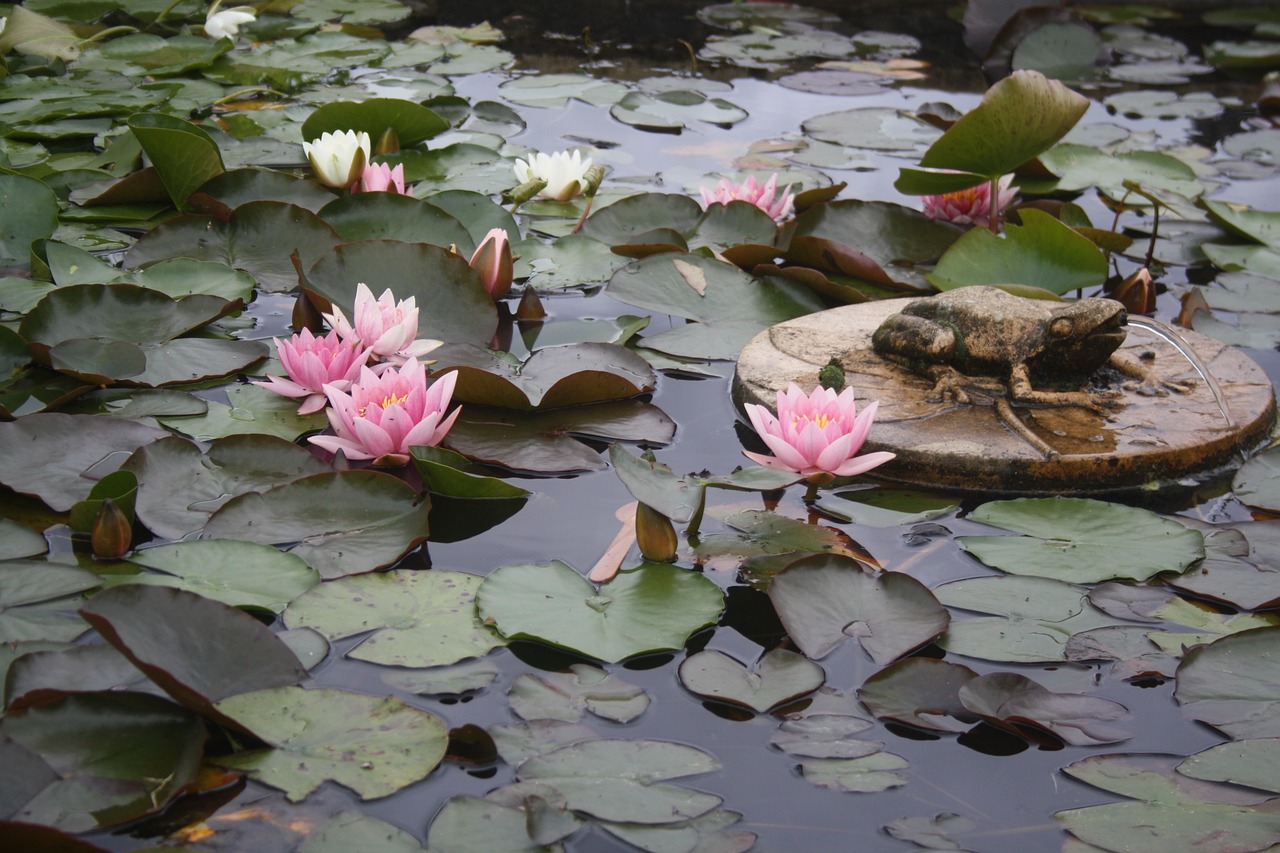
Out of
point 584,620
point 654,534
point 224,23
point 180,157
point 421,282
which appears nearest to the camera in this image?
point 584,620

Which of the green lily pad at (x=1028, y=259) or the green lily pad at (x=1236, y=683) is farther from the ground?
the green lily pad at (x=1028, y=259)

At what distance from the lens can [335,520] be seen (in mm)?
1984

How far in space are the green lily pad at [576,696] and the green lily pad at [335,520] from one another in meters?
0.41

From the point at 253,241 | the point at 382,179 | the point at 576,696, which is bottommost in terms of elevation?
the point at 576,696

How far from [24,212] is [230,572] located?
176 cm

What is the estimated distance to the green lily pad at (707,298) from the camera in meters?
2.89

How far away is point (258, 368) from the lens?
2.58 meters

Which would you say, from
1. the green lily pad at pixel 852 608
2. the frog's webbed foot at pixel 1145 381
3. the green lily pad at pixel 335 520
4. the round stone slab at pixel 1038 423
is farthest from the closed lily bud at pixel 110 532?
the frog's webbed foot at pixel 1145 381

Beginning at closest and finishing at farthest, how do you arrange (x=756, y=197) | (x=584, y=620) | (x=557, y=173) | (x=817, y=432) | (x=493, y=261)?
(x=584, y=620)
(x=817, y=432)
(x=493, y=261)
(x=756, y=197)
(x=557, y=173)

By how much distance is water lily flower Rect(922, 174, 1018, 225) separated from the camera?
3.54 metres

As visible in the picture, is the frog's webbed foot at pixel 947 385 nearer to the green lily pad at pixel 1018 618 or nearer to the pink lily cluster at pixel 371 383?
the green lily pad at pixel 1018 618

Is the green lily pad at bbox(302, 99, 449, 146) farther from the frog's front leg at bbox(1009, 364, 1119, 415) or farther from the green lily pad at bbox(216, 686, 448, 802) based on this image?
the green lily pad at bbox(216, 686, 448, 802)

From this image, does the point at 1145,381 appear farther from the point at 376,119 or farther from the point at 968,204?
the point at 376,119

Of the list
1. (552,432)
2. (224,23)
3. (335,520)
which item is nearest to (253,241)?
(552,432)
